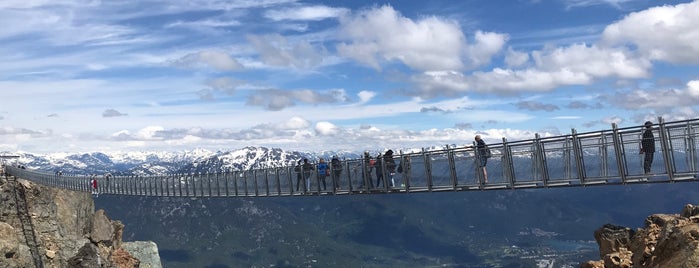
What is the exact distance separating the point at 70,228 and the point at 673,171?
107 ft

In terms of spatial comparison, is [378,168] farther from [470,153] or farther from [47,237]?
[47,237]

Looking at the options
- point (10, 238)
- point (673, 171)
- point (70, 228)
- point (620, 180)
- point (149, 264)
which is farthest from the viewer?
point (149, 264)

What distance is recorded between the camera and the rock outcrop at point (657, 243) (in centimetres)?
1683

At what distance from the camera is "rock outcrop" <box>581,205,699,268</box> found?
16828mm

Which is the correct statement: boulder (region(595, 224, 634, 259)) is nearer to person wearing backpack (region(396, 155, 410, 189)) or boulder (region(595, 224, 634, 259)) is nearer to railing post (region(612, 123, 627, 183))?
railing post (region(612, 123, 627, 183))

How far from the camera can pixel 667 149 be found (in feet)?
75.5

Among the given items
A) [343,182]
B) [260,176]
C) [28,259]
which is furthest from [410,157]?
[260,176]

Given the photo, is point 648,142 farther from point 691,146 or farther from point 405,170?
point 405,170

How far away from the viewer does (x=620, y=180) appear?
2456 cm

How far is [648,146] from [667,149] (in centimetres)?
69

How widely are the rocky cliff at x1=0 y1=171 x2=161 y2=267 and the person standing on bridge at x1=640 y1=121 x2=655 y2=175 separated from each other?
93.0ft

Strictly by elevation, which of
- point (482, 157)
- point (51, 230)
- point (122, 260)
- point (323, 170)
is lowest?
point (122, 260)

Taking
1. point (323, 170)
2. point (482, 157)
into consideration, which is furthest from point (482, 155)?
point (323, 170)

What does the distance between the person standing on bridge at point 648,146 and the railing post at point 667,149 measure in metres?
0.37
